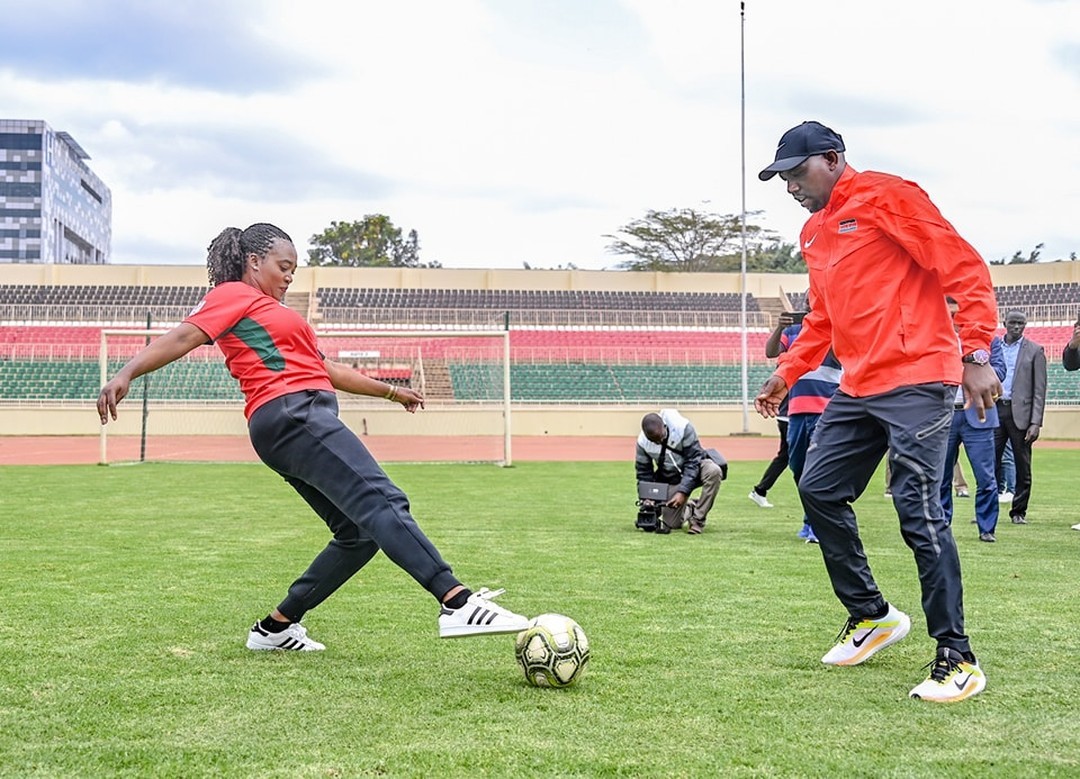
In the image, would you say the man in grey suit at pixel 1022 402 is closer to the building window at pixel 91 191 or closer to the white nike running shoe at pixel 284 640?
the white nike running shoe at pixel 284 640

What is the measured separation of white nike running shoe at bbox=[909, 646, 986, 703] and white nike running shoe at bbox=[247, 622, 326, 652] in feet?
8.16

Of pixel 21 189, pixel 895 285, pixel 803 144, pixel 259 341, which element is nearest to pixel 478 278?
pixel 259 341

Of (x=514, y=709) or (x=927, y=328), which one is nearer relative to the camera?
(x=514, y=709)

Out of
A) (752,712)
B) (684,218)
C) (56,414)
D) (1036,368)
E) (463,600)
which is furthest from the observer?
(684,218)

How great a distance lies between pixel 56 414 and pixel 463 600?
3102 cm

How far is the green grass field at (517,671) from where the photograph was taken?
321 centimetres

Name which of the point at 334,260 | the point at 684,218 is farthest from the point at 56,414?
the point at 334,260

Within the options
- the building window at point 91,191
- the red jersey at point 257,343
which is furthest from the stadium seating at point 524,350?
the building window at point 91,191

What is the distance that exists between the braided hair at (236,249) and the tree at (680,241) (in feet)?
189

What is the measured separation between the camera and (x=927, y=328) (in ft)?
13.7

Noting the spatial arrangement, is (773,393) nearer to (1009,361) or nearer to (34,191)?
(1009,361)

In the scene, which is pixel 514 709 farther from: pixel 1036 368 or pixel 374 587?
pixel 1036 368

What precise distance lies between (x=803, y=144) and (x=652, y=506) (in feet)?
17.7

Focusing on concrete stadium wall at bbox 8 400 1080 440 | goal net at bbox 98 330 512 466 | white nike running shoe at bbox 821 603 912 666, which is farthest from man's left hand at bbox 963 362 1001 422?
concrete stadium wall at bbox 8 400 1080 440
